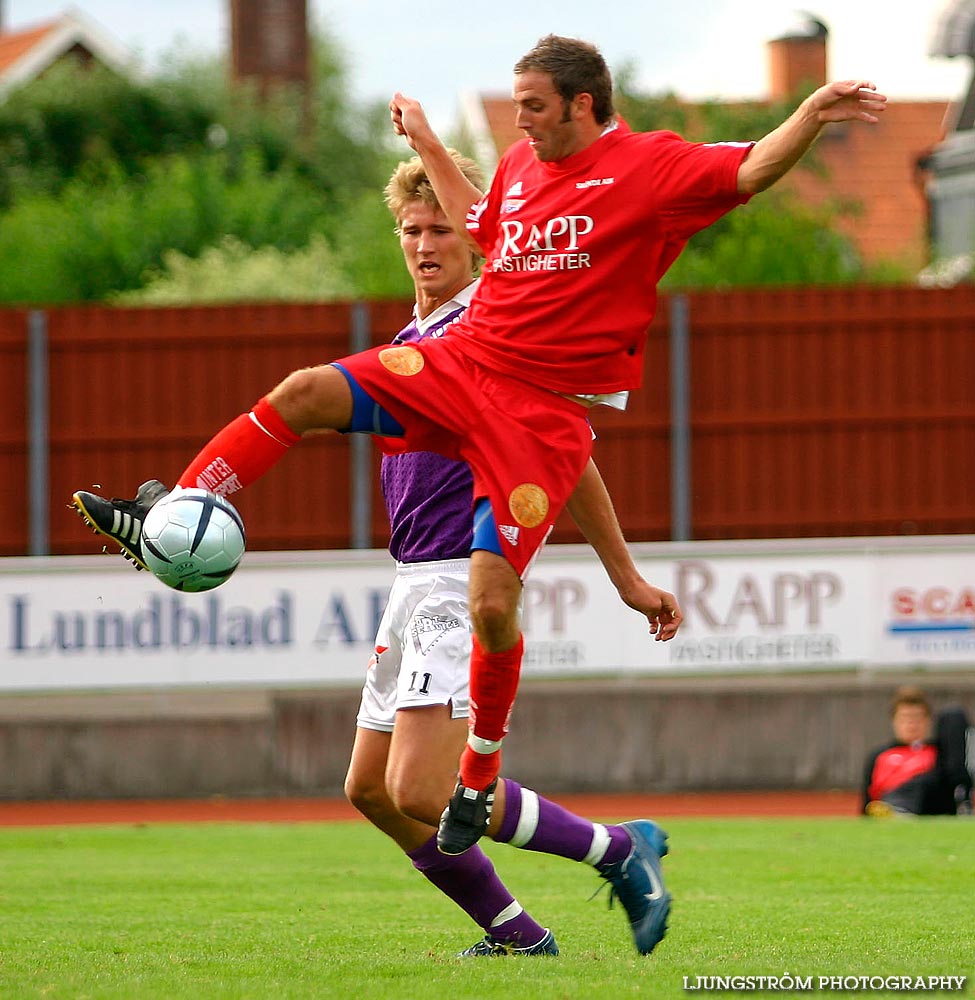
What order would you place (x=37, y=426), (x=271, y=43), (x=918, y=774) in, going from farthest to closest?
(x=271, y=43) → (x=37, y=426) → (x=918, y=774)

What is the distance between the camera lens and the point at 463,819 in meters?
5.57

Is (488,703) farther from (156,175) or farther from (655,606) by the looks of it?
(156,175)

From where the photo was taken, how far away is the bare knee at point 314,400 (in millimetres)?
5391

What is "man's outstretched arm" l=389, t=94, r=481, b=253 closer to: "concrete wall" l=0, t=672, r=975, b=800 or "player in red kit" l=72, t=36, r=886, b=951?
"player in red kit" l=72, t=36, r=886, b=951

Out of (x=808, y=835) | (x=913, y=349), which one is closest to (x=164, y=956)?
(x=808, y=835)

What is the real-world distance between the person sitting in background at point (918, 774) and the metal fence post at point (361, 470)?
607cm

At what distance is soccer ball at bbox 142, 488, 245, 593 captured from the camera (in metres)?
5.22

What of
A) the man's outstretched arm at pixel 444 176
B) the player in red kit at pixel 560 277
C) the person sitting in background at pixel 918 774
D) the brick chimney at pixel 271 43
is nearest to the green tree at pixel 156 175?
the brick chimney at pixel 271 43

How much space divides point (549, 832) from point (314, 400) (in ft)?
5.19

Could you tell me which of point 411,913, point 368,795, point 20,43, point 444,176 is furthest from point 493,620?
point 20,43

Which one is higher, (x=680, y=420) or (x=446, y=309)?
(x=680, y=420)

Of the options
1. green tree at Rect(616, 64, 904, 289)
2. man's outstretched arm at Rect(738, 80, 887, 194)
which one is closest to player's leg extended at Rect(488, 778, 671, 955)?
man's outstretched arm at Rect(738, 80, 887, 194)

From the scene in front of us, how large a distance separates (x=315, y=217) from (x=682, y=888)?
98.5ft

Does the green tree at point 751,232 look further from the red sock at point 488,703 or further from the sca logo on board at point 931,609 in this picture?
the red sock at point 488,703
